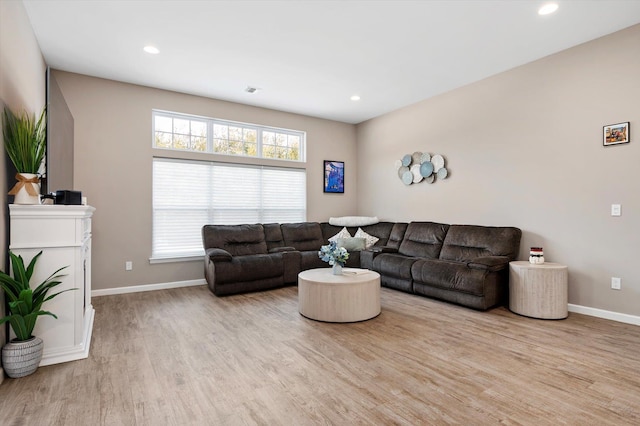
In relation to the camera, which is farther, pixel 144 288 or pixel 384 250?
pixel 384 250

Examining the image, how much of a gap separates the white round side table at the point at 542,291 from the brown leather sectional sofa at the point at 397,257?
0.92 feet

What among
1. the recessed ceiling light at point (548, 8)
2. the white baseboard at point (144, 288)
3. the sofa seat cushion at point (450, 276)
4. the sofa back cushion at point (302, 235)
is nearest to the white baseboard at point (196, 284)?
the white baseboard at point (144, 288)

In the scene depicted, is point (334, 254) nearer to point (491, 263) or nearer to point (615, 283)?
point (491, 263)

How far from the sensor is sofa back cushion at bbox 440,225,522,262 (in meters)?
4.09

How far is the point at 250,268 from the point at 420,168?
3.13 meters

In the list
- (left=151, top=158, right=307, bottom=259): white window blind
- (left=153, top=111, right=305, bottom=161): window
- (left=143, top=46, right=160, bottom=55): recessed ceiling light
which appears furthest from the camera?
(left=153, top=111, right=305, bottom=161): window

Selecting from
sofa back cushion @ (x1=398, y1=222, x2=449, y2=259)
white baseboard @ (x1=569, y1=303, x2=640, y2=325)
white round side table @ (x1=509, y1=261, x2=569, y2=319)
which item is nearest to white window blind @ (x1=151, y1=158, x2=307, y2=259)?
sofa back cushion @ (x1=398, y1=222, x2=449, y2=259)

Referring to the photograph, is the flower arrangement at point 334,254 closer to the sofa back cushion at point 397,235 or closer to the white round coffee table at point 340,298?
the white round coffee table at point 340,298

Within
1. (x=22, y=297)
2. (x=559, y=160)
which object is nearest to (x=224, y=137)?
(x=22, y=297)

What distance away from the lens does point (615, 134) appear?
3.43 metres

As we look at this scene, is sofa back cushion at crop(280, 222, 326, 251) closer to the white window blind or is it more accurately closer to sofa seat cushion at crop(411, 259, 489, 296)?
the white window blind

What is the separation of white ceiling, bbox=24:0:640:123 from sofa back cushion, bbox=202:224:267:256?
2.09 m

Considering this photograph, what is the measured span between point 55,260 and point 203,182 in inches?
112

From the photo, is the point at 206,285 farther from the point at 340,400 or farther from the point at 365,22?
the point at 365,22
